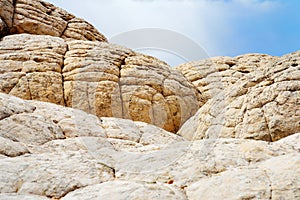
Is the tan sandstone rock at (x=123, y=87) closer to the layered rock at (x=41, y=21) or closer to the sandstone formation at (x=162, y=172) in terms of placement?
the layered rock at (x=41, y=21)

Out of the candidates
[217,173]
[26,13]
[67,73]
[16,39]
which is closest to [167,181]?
[217,173]

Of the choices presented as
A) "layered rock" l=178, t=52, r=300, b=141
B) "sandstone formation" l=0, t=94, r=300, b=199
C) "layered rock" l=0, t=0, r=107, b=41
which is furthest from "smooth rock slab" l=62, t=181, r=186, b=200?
"layered rock" l=0, t=0, r=107, b=41

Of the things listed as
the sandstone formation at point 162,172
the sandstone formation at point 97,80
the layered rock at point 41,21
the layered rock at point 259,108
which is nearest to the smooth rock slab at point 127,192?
the sandstone formation at point 162,172

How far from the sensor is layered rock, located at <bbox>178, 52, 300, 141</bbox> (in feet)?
37.2

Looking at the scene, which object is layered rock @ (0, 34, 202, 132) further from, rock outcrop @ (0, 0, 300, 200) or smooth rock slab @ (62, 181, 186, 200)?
smooth rock slab @ (62, 181, 186, 200)

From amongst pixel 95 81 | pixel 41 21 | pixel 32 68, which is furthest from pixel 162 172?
pixel 41 21

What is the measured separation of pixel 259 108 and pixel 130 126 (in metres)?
5.00

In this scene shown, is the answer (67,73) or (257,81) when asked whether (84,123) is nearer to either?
(257,81)

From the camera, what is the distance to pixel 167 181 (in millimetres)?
6953

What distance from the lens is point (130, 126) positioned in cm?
1417

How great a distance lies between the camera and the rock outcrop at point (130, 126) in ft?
21.1

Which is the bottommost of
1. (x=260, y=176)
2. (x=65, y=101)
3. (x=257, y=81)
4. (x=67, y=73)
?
(x=65, y=101)

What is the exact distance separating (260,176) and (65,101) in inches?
652

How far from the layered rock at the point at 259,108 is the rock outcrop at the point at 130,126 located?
4 cm
